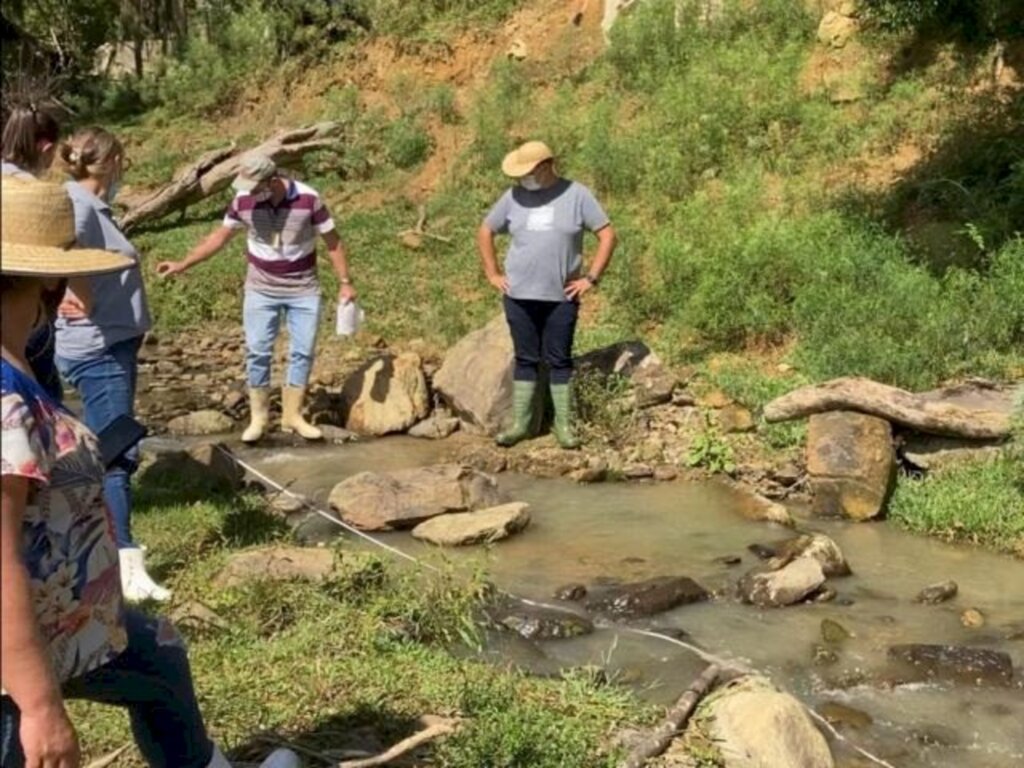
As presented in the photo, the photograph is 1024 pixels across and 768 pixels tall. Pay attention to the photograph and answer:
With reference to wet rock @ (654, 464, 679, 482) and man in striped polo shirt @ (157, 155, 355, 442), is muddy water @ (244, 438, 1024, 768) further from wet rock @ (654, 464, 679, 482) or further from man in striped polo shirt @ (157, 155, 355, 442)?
man in striped polo shirt @ (157, 155, 355, 442)

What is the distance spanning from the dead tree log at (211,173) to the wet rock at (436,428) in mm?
7109

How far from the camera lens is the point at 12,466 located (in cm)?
211

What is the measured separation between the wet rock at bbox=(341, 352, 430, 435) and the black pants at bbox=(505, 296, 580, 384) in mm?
1102

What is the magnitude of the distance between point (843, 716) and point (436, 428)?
4618 mm

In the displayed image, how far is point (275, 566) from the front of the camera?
5.35 metres

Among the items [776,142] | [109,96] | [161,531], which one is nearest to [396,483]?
[161,531]

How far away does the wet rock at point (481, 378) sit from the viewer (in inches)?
336

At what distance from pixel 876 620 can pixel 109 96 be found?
19.2 metres

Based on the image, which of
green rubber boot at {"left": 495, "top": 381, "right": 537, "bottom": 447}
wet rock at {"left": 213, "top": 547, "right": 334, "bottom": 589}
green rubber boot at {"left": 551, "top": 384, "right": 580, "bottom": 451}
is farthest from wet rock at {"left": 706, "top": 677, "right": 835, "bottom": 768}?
green rubber boot at {"left": 495, "top": 381, "right": 537, "bottom": 447}

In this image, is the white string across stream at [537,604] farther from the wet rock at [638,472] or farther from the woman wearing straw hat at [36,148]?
the woman wearing straw hat at [36,148]

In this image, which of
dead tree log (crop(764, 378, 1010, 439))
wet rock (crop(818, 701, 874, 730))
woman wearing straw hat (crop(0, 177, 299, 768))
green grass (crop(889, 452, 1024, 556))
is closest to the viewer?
woman wearing straw hat (crop(0, 177, 299, 768))

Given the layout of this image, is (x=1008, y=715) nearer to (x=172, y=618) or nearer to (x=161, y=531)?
(x=172, y=618)

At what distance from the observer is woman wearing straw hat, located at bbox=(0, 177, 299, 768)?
2127 mm

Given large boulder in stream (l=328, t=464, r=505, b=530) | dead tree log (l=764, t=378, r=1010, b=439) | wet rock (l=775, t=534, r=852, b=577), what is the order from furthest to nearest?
1. dead tree log (l=764, t=378, r=1010, b=439)
2. large boulder in stream (l=328, t=464, r=505, b=530)
3. wet rock (l=775, t=534, r=852, b=577)
